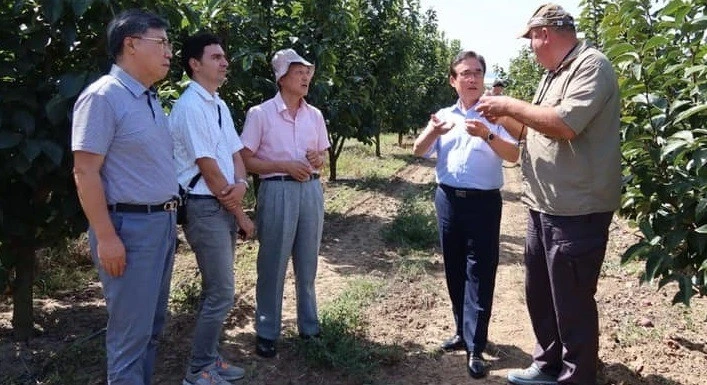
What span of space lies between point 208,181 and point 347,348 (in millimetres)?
1256

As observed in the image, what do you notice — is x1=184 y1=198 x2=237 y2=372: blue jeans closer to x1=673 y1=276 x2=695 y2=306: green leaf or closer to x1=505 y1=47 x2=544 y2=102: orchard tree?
x1=673 y1=276 x2=695 y2=306: green leaf

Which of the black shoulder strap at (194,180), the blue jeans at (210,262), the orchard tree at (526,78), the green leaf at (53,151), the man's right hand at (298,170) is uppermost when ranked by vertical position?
the orchard tree at (526,78)

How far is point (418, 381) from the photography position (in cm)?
324

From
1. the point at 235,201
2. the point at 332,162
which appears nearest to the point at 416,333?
the point at 235,201

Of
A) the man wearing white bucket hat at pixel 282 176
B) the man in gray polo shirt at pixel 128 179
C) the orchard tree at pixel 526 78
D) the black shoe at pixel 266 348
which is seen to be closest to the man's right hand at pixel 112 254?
the man in gray polo shirt at pixel 128 179

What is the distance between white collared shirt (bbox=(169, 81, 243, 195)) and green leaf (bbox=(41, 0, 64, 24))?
599mm

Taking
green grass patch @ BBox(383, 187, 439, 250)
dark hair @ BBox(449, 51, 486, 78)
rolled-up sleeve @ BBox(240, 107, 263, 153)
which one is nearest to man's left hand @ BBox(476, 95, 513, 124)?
dark hair @ BBox(449, 51, 486, 78)

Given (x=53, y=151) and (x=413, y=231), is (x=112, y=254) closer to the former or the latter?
(x=53, y=151)

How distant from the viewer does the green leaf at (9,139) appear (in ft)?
8.44

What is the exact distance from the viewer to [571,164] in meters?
2.60

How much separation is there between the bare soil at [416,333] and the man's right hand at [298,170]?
3.34 ft

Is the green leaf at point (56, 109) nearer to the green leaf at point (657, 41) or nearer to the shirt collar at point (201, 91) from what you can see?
the shirt collar at point (201, 91)

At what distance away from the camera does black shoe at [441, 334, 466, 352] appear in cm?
359

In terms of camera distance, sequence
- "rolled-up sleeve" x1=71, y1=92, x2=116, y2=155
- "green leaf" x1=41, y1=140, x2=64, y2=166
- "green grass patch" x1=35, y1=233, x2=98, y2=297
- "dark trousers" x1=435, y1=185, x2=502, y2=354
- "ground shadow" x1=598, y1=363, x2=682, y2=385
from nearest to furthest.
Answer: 1. "rolled-up sleeve" x1=71, y1=92, x2=116, y2=155
2. "green leaf" x1=41, y1=140, x2=64, y2=166
3. "ground shadow" x1=598, y1=363, x2=682, y2=385
4. "dark trousers" x1=435, y1=185, x2=502, y2=354
5. "green grass patch" x1=35, y1=233, x2=98, y2=297
